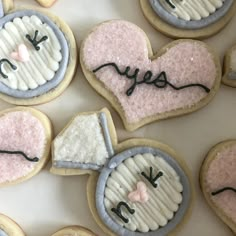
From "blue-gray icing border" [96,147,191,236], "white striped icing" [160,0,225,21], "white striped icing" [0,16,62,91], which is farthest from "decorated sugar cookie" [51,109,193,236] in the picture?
"white striped icing" [160,0,225,21]

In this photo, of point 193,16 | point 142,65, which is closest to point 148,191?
point 142,65

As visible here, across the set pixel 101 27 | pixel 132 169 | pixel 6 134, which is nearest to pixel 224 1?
pixel 101 27

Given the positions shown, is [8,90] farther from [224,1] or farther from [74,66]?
[224,1]

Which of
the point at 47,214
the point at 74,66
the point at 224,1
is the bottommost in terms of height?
the point at 47,214

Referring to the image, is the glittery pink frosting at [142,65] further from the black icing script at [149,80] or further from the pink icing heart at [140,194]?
the pink icing heart at [140,194]

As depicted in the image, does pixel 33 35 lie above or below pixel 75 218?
above

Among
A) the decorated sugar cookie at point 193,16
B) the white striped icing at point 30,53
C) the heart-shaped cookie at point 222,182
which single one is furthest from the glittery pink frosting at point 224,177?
the white striped icing at point 30,53

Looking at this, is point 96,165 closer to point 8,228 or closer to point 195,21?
point 8,228
